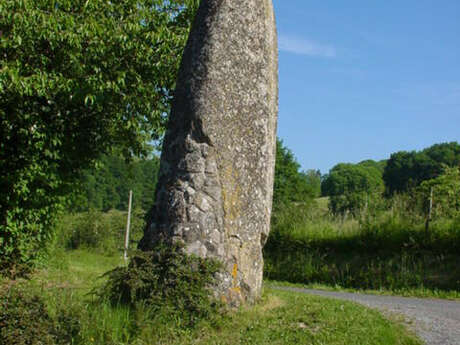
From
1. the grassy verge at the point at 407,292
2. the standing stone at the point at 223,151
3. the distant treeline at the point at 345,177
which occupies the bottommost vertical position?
the grassy verge at the point at 407,292

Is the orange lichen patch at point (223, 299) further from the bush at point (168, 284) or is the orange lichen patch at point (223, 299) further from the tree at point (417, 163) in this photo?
the tree at point (417, 163)

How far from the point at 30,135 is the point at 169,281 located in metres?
6.74

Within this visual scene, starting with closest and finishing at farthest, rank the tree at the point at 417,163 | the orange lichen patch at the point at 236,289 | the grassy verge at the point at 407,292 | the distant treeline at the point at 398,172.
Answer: the orange lichen patch at the point at 236,289 → the grassy verge at the point at 407,292 → the distant treeline at the point at 398,172 → the tree at the point at 417,163

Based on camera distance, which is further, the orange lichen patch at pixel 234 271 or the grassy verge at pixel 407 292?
the grassy verge at pixel 407 292

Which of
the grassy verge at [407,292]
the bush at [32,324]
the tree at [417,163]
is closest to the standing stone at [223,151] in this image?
the bush at [32,324]

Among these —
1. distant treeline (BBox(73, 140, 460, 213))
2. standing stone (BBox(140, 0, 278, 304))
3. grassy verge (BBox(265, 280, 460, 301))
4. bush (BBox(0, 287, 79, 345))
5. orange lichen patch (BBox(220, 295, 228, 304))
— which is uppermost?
distant treeline (BBox(73, 140, 460, 213))

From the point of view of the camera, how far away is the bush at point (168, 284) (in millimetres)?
6277

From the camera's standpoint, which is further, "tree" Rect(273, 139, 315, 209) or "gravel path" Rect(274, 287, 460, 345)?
"tree" Rect(273, 139, 315, 209)

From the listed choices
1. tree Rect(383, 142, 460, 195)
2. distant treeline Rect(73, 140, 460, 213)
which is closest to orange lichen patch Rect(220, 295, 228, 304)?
distant treeline Rect(73, 140, 460, 213)

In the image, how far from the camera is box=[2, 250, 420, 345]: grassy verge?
5.74 meters

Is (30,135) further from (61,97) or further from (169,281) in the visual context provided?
(169,281)

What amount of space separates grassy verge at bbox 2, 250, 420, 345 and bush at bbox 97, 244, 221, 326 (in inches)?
6.0

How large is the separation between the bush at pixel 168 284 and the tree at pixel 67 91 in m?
4.89

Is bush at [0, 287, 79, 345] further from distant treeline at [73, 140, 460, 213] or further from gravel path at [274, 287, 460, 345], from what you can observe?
distant treeline at [73, 140, 460, 213]
